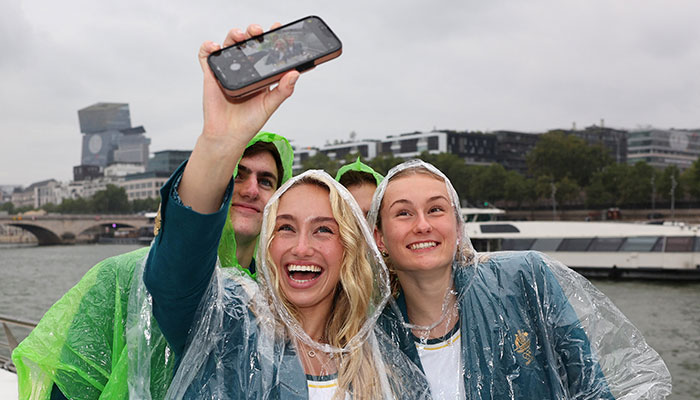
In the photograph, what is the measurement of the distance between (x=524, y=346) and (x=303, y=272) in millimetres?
1065

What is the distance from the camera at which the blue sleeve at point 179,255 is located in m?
1.81

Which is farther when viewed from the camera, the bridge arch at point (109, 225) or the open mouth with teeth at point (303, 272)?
the bridge arch at point (109, 225)

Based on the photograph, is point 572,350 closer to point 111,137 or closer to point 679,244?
point 679,244

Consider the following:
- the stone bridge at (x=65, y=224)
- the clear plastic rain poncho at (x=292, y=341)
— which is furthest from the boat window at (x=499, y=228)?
the stone bridge at (x=65, y=224)

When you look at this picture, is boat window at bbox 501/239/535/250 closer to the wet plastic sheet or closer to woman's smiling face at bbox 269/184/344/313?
woman's smiling face at bbox 269/184/344/313

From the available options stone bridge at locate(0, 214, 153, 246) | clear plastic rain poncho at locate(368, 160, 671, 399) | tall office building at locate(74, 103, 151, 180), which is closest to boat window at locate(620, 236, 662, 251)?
clear plastic rain poncho at locate(368, 160, 671, 399)

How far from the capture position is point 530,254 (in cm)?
296

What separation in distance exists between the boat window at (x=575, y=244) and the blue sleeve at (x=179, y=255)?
28.0 meters

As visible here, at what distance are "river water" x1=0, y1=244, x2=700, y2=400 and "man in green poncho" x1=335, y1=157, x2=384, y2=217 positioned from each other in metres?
10.7

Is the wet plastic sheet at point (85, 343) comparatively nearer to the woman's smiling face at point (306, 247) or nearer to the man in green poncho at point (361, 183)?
the woman's smiling face at point (306, 247)

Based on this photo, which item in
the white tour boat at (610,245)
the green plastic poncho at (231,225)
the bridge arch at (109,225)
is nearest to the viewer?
the green plastic poncho at (231,225)

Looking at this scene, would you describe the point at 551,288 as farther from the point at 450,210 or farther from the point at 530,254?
the point at 450,210

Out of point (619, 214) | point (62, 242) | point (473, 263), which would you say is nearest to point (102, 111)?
point (62, 242)

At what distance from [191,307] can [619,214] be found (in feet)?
206
